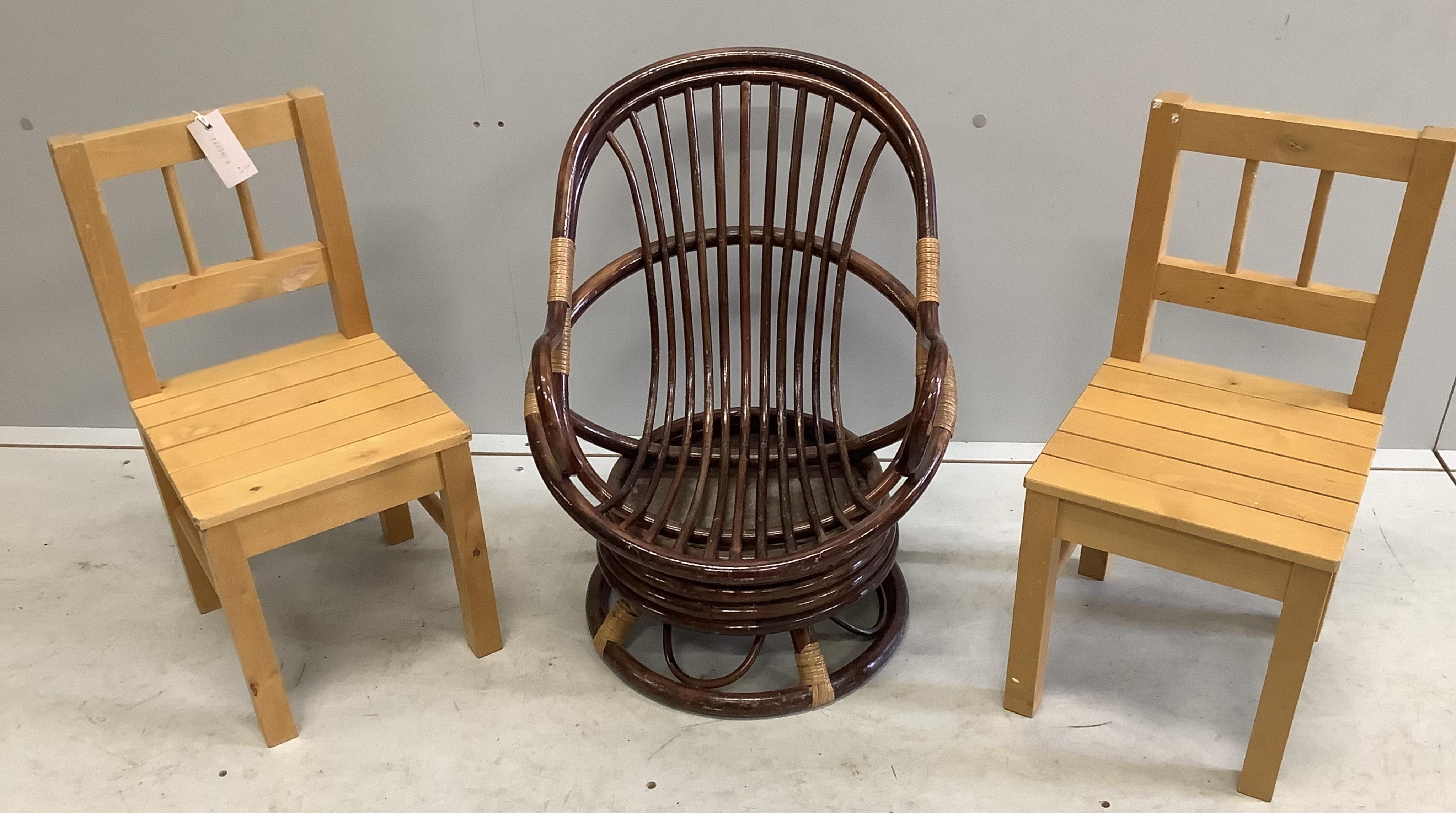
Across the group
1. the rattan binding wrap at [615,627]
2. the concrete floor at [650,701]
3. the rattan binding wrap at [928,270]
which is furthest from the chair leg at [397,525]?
the rattan binding wrap at [928,270]

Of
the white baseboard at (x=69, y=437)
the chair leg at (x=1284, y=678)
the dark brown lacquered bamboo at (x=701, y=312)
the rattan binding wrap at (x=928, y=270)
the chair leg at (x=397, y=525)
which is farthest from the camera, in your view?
the white baseboard at (x=69, y=437)

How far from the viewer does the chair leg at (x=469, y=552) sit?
1.85 meters

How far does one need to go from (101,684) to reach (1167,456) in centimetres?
179

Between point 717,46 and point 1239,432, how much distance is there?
3.61 ft

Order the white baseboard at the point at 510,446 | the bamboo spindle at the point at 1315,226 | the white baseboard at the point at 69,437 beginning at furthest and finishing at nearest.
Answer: the white baseboard at the point at 69,437
the white baseboard at the point at 510,446
the bamboo spindle at the point at 1315,226

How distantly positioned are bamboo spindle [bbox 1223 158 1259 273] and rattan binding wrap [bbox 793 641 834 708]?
887mm

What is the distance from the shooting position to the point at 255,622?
70.3 inches

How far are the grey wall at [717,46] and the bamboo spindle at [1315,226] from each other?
411mm

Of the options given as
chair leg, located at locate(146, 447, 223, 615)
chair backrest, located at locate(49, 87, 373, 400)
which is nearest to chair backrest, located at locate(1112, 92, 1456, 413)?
chair backrest, located at locate(49, 87, 373, 400)

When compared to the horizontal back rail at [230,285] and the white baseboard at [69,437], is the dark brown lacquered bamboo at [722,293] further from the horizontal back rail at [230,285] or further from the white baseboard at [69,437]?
the white baseboard at [69,437]

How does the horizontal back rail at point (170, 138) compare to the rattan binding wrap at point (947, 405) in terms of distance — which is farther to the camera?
the horizontal back rail at point (170, 138)

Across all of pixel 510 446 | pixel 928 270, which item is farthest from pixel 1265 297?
pixel 510 446

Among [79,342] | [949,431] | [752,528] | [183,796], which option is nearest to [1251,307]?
[949,431]

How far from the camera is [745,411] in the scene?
2.02 m
